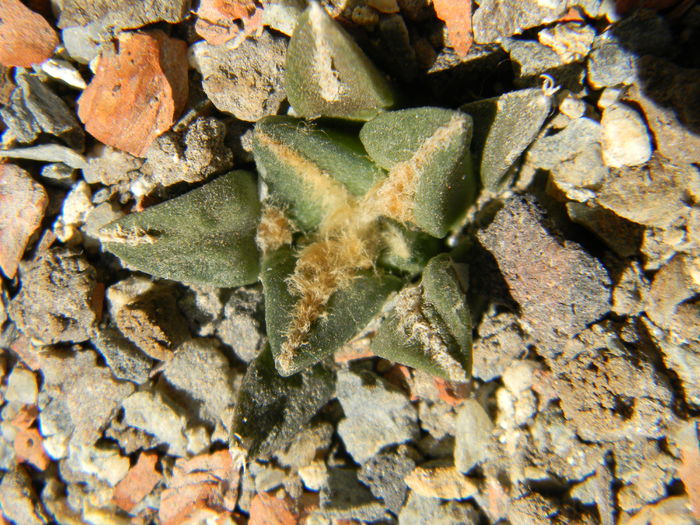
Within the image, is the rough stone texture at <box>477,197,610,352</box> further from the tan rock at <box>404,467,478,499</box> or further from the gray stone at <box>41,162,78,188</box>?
the gray stone at <box>41,162,78,188</box>

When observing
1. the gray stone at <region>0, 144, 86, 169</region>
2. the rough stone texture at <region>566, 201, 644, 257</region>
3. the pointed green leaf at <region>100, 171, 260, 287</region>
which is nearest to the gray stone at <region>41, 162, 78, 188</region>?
the gray stone at <region>0, 144, 86, 169</region>

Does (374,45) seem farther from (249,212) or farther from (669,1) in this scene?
(669,1)

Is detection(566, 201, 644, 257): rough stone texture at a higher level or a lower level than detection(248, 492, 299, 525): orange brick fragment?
higher

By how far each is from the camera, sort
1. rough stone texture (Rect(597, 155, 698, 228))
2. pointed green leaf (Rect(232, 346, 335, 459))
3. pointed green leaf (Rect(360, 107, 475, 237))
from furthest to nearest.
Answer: pointed green leaf (Rect(232, 346, 335, 459)) < rough stone texture (Rect(597, 155, 698, 228)) < pointed green leaf (Rect(360, 107, 475, 237))

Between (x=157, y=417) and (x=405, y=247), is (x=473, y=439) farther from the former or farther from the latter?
(x=157, y=417)

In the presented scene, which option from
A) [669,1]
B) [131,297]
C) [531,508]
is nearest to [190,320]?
[131,297]
